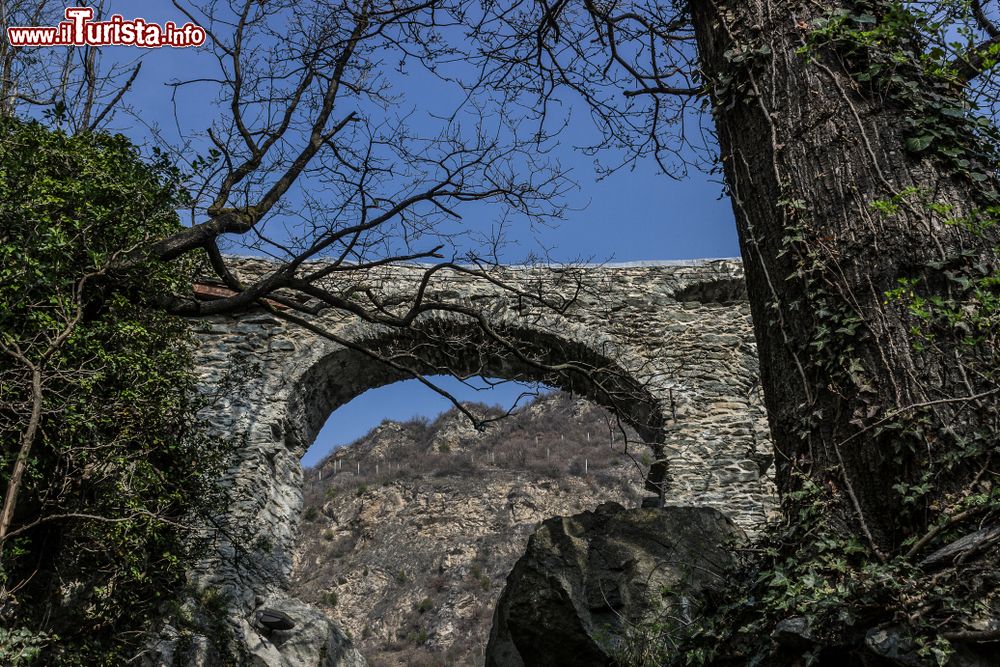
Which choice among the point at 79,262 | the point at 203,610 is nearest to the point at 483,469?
the point at 203,610

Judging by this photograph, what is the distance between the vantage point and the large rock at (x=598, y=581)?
15.3 ft

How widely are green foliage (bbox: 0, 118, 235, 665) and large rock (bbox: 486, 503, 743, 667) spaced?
217 cm

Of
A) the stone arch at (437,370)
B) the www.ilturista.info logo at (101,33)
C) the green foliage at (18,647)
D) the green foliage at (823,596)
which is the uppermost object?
the www.ilturista.info logo at (101,33)

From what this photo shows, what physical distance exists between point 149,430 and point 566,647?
3350 mm

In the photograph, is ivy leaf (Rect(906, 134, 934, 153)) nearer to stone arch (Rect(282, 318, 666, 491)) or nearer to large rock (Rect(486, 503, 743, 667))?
large rock (Rect(486, 503, 743, 667))

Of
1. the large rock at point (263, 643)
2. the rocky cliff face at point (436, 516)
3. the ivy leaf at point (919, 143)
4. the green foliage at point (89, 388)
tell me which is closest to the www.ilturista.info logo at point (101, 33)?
the green foliage at point (89, 388)

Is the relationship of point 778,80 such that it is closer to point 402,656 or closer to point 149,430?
point 149,430

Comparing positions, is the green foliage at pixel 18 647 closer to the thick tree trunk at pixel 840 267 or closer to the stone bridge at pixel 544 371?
the stone bridge at pixel 544 371

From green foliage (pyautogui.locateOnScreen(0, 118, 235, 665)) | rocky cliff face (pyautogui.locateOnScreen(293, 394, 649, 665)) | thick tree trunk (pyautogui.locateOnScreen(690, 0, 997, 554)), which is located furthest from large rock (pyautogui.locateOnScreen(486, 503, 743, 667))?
rocky cliff face (pyautogui.locateOnScreen(293, 394, 649, 665))

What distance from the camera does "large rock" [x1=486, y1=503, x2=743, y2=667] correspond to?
465 cm

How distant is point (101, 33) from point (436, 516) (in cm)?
2081

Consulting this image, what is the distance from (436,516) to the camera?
26.7 m

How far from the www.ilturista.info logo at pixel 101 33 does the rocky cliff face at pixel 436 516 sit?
15750 millimetres

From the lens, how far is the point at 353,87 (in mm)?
6418
